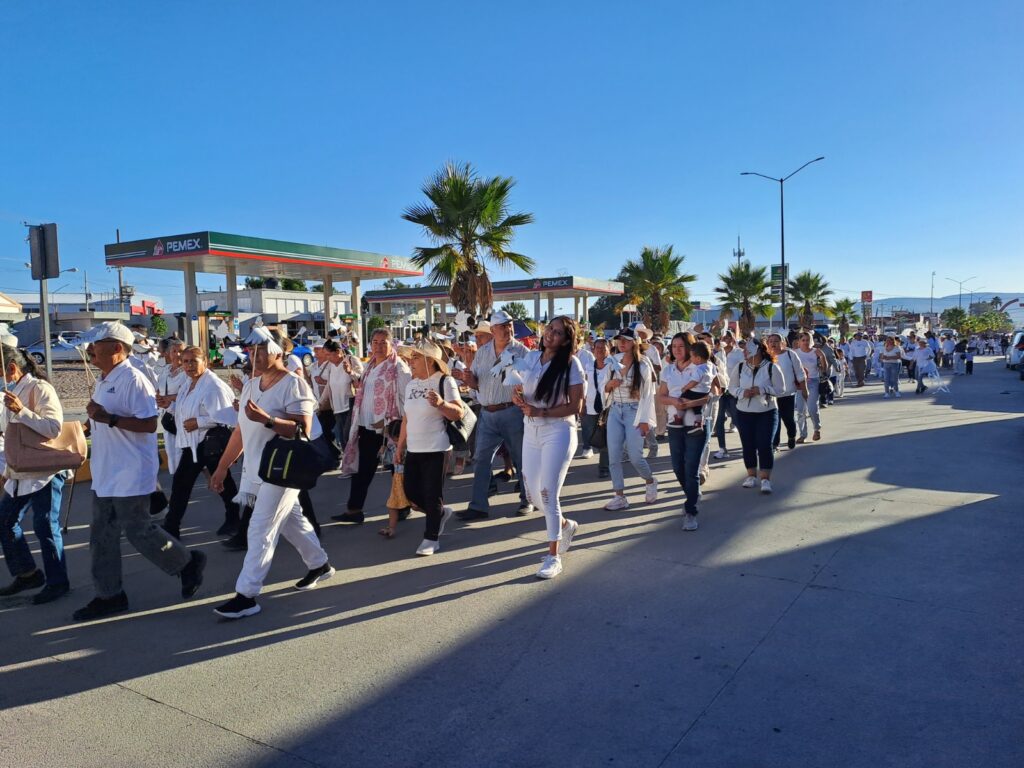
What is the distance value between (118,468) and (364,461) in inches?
100

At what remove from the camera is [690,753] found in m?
2.90

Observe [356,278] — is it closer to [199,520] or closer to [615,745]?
[199,520]

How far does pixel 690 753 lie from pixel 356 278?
96.6 feet

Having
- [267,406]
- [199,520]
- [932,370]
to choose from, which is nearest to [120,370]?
[267,406]

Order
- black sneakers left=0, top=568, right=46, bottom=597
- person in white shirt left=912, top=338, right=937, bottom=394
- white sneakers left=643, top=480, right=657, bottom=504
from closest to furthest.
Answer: black sneakers left=0, top=568, right=46, bottom=597
white sneakers left=643, top=480, right=657, bottom=504
person in white shirt left=912, top=338, right=937, bottom=394

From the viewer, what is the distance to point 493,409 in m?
6.51

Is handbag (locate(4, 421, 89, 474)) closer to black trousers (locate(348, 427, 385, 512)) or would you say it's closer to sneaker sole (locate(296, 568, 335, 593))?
sneaker sole (locate(296, 568, 335, 593))

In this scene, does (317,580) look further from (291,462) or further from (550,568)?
(550,568)

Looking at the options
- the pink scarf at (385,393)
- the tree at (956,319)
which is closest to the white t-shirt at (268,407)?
the pink scarf at (385,393)

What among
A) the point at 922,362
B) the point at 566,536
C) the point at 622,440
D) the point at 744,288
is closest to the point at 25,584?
the point at 566,536

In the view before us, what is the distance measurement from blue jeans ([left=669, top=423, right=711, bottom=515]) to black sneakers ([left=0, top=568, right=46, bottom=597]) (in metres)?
5.09

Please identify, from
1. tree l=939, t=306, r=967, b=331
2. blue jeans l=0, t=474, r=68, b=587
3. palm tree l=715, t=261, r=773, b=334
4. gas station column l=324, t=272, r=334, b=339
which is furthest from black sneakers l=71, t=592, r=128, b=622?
tree l=939, t=306, r=967, b=331

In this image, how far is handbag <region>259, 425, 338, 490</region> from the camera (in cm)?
423

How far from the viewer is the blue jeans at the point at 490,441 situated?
6.52 meters
